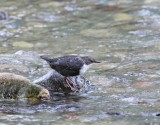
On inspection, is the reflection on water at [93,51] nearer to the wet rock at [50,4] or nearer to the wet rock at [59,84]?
the wet rock at [50,4]

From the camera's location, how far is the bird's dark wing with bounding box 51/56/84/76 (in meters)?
8.19

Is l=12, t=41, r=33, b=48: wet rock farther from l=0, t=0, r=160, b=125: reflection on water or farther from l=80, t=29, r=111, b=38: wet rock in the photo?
l=80, t=29, r=111, b=38: wet rock

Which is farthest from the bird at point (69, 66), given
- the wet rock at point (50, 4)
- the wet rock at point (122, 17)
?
the wet rock at point (50, 4)

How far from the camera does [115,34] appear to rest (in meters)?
11.9

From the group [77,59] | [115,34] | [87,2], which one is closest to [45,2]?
[87,2]

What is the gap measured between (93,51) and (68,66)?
2581 mm

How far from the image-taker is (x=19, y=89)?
7668 millimetres

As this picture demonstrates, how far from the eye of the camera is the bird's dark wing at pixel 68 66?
8188 mm

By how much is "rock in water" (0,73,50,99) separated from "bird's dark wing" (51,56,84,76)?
2.02 feet

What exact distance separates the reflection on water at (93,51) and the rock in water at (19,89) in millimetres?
128

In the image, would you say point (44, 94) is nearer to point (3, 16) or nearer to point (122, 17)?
point (122, 17)

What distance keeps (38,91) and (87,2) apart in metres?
8.26

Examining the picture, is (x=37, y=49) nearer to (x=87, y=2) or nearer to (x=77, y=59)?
(x=77, y=59)

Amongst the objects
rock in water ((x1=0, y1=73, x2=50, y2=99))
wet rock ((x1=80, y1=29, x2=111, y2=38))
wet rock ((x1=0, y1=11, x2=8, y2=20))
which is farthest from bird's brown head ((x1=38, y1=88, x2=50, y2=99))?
wet rock ((x1=0, y1=11, x2=8, y2=20))
